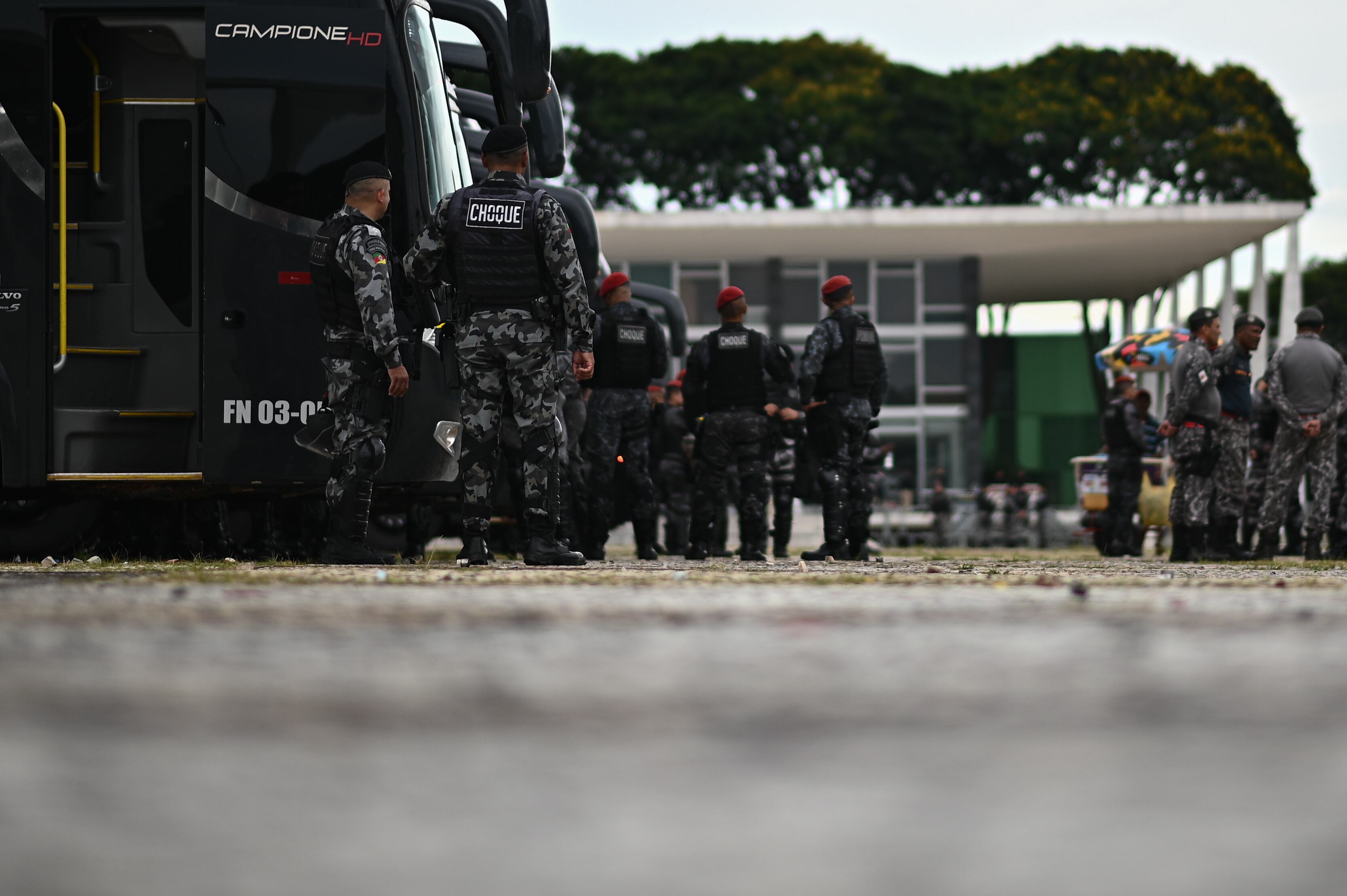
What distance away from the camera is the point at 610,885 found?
141 cm

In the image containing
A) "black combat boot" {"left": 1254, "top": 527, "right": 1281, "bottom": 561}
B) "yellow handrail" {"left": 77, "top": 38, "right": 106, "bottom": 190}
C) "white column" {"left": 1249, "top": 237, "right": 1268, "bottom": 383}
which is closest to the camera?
"yellow handrail" {"left": 77, "top": 38, "right": 106, "bottom": 190}

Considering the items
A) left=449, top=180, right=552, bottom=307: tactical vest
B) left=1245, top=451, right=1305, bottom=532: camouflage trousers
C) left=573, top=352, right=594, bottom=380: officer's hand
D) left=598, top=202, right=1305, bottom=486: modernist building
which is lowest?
left=1245, top=451, right=1305, bottom=532: camouflage trousers

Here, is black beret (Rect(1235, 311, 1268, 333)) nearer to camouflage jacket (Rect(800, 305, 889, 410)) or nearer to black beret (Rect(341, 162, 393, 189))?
camouflage jacket (Rect(800, 305, 889, 410))

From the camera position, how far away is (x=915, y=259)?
30.8 meters

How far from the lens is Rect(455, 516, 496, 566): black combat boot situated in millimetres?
7273

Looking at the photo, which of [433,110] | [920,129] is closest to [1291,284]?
[920,129]

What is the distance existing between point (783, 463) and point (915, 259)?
691 inches

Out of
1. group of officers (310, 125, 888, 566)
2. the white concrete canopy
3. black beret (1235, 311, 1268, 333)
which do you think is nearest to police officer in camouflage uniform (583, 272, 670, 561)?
group of officers (310, 125, 888, 566)

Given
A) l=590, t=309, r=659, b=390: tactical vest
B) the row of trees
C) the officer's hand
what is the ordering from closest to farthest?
the officer's hand < l=590, t=309, r=659, b=390: tactical vest < the row of trees

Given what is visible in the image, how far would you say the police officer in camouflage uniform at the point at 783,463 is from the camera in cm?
1244

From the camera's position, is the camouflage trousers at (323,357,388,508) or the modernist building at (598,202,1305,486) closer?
the camouflage trousers at (323,357,388,508)

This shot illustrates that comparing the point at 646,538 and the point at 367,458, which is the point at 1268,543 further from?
the point at 367,458

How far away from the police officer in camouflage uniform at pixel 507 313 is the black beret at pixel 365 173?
0.38 m

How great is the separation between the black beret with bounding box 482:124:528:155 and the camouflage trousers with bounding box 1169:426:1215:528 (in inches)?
237
